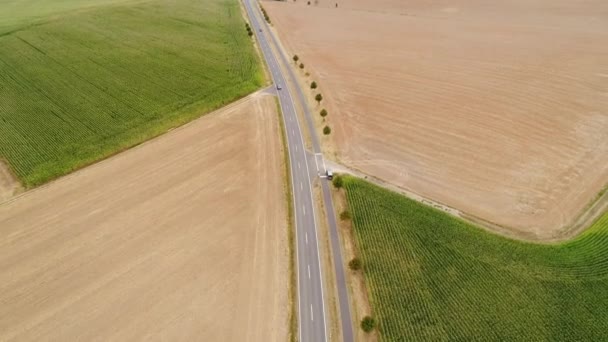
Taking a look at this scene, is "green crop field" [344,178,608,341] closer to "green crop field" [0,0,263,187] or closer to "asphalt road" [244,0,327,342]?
"asphalt road" [244,0,327,342]

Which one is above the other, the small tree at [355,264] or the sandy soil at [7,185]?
the small tree at [355,264]

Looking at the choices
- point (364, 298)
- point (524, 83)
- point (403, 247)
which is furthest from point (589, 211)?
point (524, 83)

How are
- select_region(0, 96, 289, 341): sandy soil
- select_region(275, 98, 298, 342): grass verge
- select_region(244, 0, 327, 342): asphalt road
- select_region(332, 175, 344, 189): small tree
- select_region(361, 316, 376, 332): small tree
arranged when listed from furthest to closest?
1. select_region(332, 175, 344, 189): small tree
2. select_region(244, 0, 327, 342): asphalt road
3. select_region(275, 98, 298, 342): grass verge
4. select_region(0, 96, 289, 341): sandy soil
5. select_region(361, 316, 376, 332): small tree

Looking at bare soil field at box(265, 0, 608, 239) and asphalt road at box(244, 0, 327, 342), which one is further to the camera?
bare soil field at box(265, 0, 608, 239)

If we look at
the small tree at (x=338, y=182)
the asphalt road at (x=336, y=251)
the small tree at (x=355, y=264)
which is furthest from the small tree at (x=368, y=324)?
the small tree at (x=338, y=182)

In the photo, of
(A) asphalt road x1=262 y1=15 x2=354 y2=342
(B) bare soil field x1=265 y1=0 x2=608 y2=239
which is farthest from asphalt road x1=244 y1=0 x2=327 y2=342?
(B) bare soil field x1=265 y1=0 x2=608 y2=239

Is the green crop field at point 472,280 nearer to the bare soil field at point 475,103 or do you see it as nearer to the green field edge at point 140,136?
the bare soil field at point 475,103

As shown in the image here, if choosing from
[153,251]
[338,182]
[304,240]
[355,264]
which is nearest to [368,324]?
[355,264]
